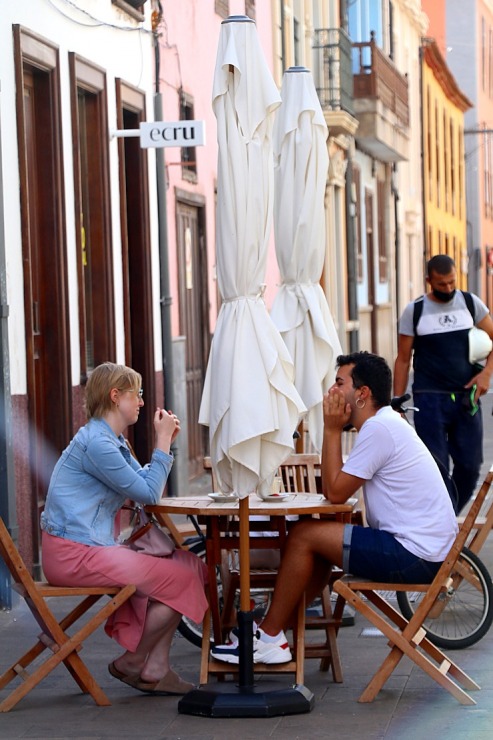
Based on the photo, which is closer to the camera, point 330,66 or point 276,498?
point 276,498

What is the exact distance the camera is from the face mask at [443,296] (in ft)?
33.7

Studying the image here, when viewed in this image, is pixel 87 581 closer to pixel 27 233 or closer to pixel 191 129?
pixel 27 233

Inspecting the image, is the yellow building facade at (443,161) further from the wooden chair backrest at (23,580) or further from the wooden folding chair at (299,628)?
the wooden chair backrest at (23,580)

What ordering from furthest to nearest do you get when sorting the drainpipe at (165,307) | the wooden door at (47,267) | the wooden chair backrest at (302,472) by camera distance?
the drainpipe at (165,307) → the wooden door at (47,267) → the wooden chair backrest at (302,472)

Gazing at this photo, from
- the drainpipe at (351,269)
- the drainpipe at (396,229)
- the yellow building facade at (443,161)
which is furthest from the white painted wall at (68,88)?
the yellow building facade at (443,161)

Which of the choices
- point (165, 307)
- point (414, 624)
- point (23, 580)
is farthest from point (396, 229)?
point (23, 580)

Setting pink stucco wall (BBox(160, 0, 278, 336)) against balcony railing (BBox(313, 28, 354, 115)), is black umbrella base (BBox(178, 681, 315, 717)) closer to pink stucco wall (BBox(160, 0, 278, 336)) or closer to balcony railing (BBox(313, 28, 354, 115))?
pink stucco wall (BBox(160, 0, 278, 336))

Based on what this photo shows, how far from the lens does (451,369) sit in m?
10.3

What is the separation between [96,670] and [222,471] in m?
1.39

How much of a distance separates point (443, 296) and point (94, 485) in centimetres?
401

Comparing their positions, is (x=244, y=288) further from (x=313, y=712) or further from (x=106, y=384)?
(x=313, y=712)

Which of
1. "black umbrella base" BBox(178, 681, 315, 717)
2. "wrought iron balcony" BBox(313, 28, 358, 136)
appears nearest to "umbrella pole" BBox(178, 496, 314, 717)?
"black umbrella base" BBox(178, 681, 315, 717)

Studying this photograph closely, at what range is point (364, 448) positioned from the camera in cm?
693

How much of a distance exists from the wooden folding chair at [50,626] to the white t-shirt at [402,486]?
1.16 m
